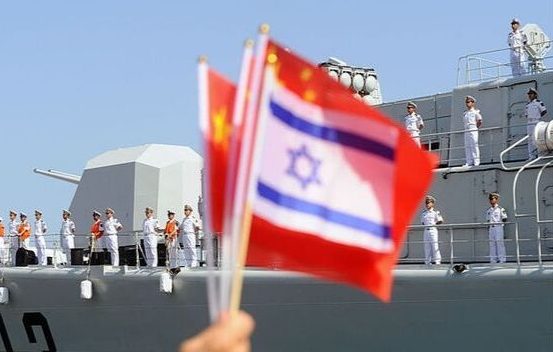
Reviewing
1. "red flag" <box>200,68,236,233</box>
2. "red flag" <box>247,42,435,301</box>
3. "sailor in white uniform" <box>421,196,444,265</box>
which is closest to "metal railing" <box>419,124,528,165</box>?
"sailor in white uniform" <box>421,196,444,265</box>

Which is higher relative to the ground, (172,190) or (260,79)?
(172,190)

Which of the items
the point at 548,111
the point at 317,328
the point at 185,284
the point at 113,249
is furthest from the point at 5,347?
the point at 548,111

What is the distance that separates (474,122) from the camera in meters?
14.2

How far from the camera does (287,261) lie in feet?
14.7

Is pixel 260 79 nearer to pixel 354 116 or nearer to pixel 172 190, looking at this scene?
pixel 354 116

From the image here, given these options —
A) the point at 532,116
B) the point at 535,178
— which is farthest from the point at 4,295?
the point at 532,116

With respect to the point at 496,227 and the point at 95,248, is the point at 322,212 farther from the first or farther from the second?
the point at 95,248

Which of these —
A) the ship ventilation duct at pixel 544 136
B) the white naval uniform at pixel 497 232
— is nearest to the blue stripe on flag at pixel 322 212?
the white naval uniform at pixel 497 232

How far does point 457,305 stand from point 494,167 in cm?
238

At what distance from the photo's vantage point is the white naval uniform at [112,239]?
54.1 ft

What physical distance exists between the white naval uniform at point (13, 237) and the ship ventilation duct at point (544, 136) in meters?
9.42

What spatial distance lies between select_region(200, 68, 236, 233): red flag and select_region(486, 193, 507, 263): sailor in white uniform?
360 inches

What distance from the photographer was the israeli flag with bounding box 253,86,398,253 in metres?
4.32

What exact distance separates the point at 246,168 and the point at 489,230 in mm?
9727
